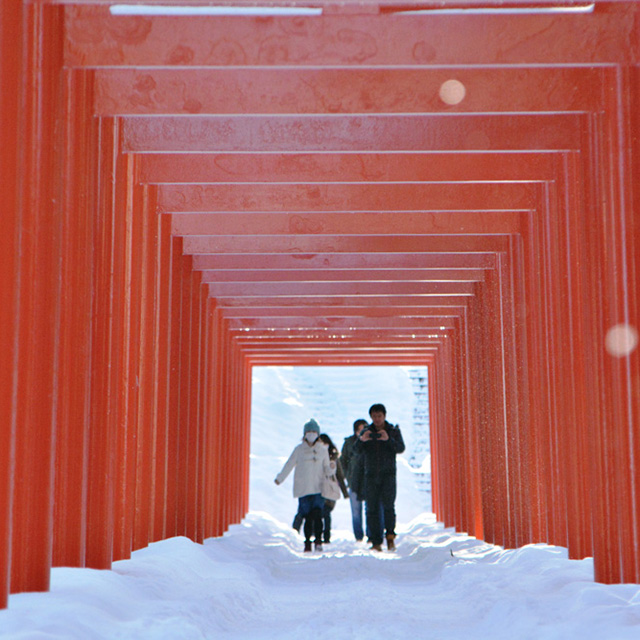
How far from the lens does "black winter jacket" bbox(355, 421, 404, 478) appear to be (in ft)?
39.4

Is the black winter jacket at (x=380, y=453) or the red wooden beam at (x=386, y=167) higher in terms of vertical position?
the red wooden beam at (x=386, y=167)

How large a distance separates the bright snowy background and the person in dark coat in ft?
1.66

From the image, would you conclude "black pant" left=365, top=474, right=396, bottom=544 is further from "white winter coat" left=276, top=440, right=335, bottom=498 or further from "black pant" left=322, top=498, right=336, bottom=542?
"black pant" left=322, top=498, right=336, bottom=542

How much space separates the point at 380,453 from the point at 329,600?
4.51m

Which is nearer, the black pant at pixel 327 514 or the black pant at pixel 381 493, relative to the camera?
the black pant at pixel 381 493

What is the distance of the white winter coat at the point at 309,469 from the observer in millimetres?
Result: 12188

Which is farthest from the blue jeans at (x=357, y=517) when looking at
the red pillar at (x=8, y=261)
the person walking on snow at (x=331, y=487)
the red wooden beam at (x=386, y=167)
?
the red pillar at (x=8, y=261)

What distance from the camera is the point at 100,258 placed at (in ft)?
26.6

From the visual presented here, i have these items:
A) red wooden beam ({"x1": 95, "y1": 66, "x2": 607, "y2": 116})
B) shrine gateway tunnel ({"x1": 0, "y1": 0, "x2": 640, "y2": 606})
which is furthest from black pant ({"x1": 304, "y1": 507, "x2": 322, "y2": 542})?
→ red wooden beam ({"x1": 95, "y1": 66, "x2": 607, "y2": 116})

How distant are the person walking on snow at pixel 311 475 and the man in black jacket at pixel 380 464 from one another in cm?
54

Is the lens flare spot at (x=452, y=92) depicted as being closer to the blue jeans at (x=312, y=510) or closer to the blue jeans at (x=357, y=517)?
the blue jeans at (x=312, y=510)

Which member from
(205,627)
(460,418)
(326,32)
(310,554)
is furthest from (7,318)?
(460,418)

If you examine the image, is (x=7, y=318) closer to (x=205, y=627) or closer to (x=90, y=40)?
(x=205, y=627)

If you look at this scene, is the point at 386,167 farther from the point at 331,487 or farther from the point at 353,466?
the point at 353,466
